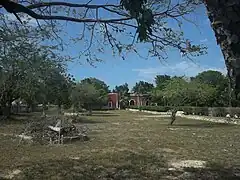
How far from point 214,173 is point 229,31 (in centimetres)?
587

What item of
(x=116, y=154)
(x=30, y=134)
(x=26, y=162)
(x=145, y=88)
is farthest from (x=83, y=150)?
(x=145, y=88)

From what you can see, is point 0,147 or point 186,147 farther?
point 186,147

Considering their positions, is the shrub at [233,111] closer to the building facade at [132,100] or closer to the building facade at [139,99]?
the building facade at [132,100]

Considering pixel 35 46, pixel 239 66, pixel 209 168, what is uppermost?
pixel 35 46

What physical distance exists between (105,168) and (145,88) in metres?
109

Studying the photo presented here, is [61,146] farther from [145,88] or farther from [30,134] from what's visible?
[145,88]

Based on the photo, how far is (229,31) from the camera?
3.88 meters

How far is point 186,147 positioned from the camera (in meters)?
14.3

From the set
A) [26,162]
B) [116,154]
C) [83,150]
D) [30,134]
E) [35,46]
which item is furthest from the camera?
[30,134]

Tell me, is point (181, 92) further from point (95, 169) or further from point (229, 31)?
point (229, 31)

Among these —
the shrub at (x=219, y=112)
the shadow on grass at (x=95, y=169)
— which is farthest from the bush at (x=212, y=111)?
the shadow on grass at (x=95, y=169)

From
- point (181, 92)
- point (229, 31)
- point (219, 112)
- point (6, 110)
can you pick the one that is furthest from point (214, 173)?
point (219, 112)

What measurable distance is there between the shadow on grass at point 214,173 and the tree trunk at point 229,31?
489 cm

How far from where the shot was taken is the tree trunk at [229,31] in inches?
152
